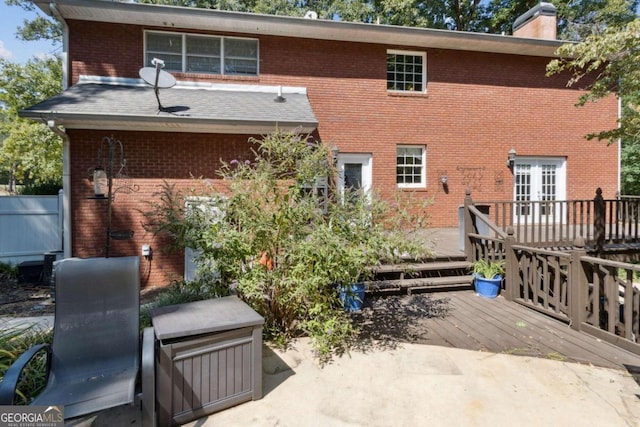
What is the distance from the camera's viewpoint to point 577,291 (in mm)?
4453

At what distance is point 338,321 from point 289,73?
23.0 feet

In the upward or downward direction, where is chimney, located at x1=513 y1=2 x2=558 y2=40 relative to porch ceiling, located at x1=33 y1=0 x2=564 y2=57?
upward

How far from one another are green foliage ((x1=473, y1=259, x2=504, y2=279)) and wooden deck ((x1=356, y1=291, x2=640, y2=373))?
425mm

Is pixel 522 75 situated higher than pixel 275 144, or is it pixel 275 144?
pixel 522 75

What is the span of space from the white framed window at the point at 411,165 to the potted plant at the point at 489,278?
4123 millimetres

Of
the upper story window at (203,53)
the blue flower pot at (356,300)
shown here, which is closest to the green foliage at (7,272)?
the upper story window at (203,53)

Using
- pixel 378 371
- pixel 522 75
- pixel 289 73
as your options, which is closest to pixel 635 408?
pixel 378 371

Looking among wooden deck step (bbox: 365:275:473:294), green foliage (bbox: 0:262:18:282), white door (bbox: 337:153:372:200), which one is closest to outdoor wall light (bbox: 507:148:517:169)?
white door (bbox: 337:153:372:200)

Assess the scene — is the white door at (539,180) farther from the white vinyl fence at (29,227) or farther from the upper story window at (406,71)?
the white vinyl fence at (29,227)

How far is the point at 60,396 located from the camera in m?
2.48

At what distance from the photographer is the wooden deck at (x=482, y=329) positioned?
3.78 metres

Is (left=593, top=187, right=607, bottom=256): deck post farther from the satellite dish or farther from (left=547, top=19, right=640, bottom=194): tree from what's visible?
the satellite dish

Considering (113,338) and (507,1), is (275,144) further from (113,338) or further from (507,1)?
(507,1)

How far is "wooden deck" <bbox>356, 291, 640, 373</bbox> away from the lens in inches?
149
